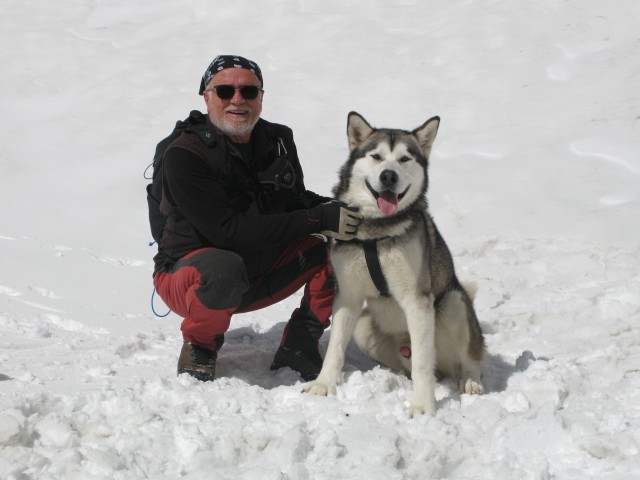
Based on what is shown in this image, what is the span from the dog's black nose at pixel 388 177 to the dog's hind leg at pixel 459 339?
0.68m

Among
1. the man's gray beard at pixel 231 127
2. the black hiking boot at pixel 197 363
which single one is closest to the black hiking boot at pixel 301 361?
the black hiking boot at pixel 197 363

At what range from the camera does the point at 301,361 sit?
3469 millimetres

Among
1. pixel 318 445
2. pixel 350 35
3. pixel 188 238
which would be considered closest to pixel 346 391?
pixel 318 445

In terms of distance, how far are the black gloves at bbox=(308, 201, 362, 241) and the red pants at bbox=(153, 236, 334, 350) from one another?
1.32 ft

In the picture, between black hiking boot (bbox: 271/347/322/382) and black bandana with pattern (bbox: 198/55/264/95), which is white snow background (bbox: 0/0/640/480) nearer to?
black hiking boot (bbox: 271/347/322/382)

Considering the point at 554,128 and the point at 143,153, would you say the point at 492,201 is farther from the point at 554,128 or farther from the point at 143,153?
the point at 143,153

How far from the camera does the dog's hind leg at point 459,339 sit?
3293 mm

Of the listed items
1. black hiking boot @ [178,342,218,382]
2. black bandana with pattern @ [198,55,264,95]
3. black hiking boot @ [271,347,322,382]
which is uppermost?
black bandana with pattern @ [198,55,264,95]

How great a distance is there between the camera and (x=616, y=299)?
395cm

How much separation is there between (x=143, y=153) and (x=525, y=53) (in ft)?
15.5

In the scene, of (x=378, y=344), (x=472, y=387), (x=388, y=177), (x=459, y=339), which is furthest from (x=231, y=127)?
(x=472, y=387)

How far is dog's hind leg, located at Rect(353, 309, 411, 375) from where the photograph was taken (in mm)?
3467

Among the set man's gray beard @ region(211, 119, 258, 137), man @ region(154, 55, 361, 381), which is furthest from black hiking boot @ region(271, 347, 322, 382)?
man's gray beard @ region(211, 119, 258, 137)

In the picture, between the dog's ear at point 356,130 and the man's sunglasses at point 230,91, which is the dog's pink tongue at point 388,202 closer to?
the dog's ear at point 356,130
